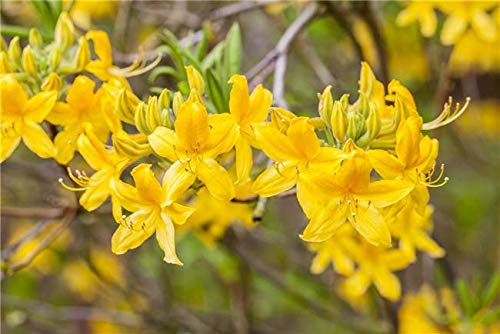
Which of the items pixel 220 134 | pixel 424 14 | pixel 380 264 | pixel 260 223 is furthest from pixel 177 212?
pixel 260 223

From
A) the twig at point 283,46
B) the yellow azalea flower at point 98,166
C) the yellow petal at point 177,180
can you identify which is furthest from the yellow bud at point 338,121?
the twig at point 283,46

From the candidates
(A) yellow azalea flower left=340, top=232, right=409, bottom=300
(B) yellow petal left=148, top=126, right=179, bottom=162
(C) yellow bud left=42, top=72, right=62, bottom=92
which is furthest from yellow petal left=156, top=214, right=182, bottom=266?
(A) yellow azalea flower left=340, top=232, right=409, bottom=300

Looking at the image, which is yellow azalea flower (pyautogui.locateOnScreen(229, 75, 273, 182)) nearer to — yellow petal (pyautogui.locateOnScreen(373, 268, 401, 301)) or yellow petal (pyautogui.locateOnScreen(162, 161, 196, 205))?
yellow petal (pyautogui.locateOnScreen(162, 161, 196, 205))

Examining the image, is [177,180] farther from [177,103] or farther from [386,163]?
[386,163]

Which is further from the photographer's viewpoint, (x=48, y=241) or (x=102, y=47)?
(x=48, y=241)

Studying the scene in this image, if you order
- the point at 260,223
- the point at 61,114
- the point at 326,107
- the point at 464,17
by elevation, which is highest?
the point at 326,107
